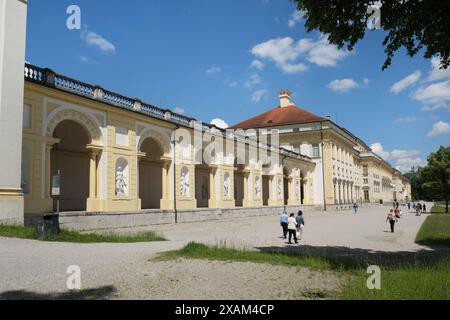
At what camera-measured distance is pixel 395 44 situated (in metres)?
8.92

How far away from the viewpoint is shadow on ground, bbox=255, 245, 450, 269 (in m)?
9.43

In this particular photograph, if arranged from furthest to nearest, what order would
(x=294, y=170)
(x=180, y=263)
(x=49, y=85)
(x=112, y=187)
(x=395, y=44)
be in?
(x=294, y=170)
(x=112, y=187)
(x=49, y=85)
(x=395, y=44)
(x=180, y=263)

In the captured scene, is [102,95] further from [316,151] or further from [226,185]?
[316,151]

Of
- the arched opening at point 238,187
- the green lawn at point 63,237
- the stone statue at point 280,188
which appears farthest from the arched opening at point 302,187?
the green lawn at point 63,237

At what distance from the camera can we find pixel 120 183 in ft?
71.6

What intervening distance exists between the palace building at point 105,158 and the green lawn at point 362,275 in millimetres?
6994

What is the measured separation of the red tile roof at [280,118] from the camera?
185 ft

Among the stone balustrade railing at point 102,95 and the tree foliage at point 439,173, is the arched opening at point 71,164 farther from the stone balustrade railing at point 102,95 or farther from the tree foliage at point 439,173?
the tree foliage at point 439,173

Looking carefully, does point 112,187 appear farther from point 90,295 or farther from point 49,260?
point 90,295

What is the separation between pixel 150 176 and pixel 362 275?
2447 centimetres

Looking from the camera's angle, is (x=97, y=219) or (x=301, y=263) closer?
(x=301, y=263)
